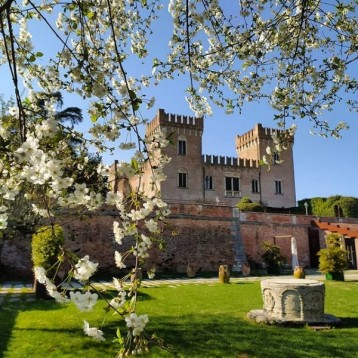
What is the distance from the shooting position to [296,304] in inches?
322

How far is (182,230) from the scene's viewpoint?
A: 2158 centimetres

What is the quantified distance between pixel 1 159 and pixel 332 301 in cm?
1067

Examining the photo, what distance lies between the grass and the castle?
23.4 m

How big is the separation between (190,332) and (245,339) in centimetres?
107

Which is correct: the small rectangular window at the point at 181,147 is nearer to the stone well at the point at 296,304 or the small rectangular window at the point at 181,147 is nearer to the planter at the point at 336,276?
the planter at the point at 336,276

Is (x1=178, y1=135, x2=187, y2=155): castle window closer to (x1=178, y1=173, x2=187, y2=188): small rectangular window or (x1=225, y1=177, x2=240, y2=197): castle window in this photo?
(x1=178, y1=173, x2=187, y2=188): small rectangular window

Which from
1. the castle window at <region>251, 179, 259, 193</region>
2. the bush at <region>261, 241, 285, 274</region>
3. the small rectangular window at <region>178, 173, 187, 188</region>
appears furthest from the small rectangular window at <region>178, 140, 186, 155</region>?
the bush at <region>261, 241, 285, 274</region>

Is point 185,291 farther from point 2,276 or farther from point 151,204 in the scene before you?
point 151,204

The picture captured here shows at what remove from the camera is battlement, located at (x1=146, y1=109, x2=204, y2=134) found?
35.4m

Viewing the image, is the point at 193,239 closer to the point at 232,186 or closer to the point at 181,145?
the point at 181,145

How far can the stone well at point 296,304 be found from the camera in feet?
26.4

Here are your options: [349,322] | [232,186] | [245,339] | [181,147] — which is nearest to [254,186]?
[232,186]

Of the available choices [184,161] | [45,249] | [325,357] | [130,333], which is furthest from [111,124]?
[184,161]

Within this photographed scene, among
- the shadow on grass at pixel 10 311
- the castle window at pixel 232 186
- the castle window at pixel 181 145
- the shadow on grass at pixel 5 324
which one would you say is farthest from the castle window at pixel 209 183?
the shadow on grass at pixel 5 324
